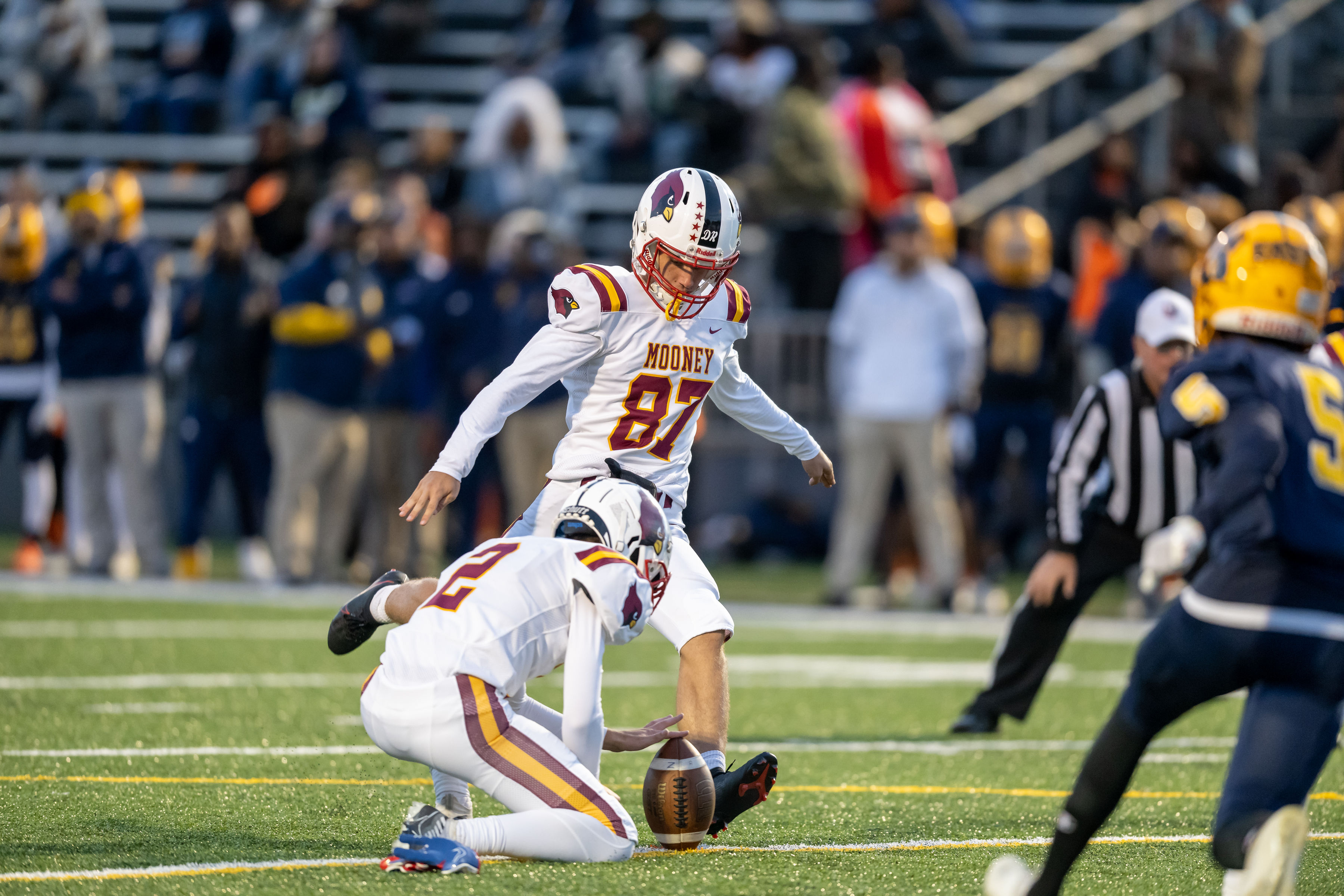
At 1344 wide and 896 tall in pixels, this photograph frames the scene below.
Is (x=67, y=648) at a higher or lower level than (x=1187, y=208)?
lower

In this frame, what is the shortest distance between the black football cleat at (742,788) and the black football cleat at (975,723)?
236 centimetres

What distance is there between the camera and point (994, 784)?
600cm

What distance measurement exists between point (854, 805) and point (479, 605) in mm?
1604

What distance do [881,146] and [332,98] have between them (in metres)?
4.66

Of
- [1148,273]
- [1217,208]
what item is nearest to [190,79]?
[1217,208]

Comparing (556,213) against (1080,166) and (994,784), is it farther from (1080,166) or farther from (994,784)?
(994,784)

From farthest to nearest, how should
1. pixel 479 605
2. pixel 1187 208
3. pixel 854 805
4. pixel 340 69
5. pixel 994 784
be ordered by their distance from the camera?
1. pixel 340 69
2. pixel 1187 208
3. pixel 994 784
4. pixel 854 805
5. pixel 479 605

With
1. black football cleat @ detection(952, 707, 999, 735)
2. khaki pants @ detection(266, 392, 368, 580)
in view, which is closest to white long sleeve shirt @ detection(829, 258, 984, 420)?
khaki pants @ detection(266, 392, 368, 580)

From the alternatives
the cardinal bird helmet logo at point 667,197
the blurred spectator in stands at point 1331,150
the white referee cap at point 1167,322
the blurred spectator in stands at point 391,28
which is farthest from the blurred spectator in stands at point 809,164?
the cardinal bird helmet logo at point 667,197

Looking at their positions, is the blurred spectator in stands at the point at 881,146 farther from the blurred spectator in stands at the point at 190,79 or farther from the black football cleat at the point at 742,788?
the black football cleat at the point at 742,788

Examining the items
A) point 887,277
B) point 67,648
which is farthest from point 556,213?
point 67,648

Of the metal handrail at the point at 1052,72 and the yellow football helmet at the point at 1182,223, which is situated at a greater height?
the metal handrail at the point at 1052,72

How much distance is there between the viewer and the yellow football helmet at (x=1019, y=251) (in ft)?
38.6

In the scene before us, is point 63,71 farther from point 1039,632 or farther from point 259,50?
point 1039,632
